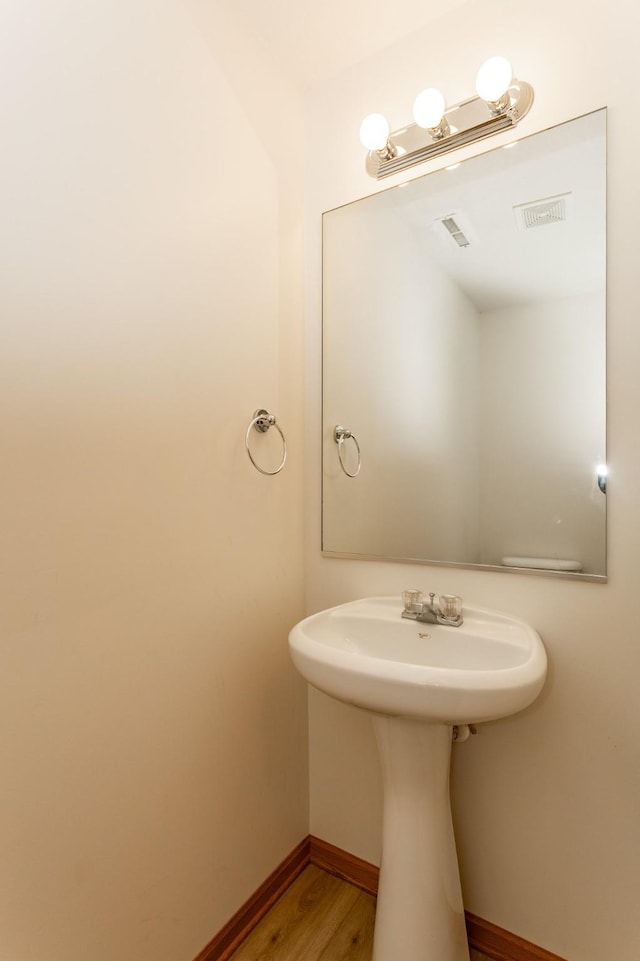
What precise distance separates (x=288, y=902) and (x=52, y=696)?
1040mm

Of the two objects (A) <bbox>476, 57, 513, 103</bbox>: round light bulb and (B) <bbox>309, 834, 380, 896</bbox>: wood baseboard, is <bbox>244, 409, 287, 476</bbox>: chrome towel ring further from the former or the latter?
(B) <bbox>309, 834, 380, 896</bbox>: wood baseboard

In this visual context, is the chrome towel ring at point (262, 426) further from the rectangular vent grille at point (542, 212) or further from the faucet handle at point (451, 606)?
the rectangular vent grille at point (542, 212)

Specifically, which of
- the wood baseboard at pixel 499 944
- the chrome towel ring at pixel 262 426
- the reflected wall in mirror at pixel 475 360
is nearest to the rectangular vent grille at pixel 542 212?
the reflected wall in mirror at pixel 475 360

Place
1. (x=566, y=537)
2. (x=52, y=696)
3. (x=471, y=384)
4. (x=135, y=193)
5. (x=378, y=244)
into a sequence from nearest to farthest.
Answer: (x=52, y=696) → (x=135, y=193) → (x=566, y=537) → (x=471, y=384) → (x=378, y=244)

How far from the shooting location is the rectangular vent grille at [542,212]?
117 cm

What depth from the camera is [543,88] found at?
46.3 inches

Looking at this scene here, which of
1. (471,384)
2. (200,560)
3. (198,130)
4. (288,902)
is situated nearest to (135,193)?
(198,130)

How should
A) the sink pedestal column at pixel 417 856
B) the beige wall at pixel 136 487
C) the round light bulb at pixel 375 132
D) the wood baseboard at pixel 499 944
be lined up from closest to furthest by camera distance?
1. the beige wall at pixel 136 487
2. the sink pedestal column at pixel 417 856
3. the wood baseboard at pixel 499 944
4. the round light bulb at pixel 375 132

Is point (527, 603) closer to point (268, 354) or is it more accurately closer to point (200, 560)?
point (200, 560)

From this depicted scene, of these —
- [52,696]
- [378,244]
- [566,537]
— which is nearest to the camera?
[52,696]

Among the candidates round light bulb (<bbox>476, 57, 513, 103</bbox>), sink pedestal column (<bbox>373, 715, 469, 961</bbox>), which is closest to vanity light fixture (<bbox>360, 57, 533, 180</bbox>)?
round light bulb (<bbox>476, 57, 513, 103</bbox>)

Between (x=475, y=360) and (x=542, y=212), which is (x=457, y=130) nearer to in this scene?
(x=542, y=212)

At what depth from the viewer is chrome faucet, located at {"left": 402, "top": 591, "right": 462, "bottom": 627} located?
1215mm

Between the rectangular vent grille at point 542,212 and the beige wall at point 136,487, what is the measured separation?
27.5 inches
